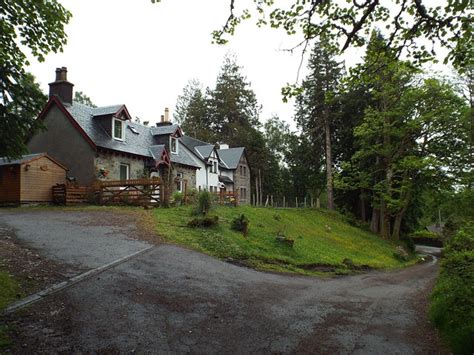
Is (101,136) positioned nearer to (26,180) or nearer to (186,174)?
(26,180)

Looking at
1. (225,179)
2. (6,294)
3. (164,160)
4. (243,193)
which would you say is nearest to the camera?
(6,294)

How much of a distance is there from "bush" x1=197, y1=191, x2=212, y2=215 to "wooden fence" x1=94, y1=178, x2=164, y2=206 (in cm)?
388

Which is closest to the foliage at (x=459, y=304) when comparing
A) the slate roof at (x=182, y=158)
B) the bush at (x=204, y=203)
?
the bush at (x=204, y=203)

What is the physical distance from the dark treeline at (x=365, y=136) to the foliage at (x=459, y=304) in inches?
148

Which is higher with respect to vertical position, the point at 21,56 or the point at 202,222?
the point at 21,56

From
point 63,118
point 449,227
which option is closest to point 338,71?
point 63,118

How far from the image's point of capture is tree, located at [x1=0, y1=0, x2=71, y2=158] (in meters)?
6.95

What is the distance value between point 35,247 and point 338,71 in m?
33.0

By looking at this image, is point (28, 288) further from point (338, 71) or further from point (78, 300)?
point (338, 71)

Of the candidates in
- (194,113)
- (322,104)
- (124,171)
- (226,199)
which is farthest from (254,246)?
(194,113)

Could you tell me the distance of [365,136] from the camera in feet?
97.8

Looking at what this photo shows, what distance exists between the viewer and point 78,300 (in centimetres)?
632

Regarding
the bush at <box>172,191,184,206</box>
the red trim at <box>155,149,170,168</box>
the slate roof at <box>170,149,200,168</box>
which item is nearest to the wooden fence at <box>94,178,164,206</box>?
the bush at <box>172,191,184,206</box>

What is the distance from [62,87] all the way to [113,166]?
6.41 m
